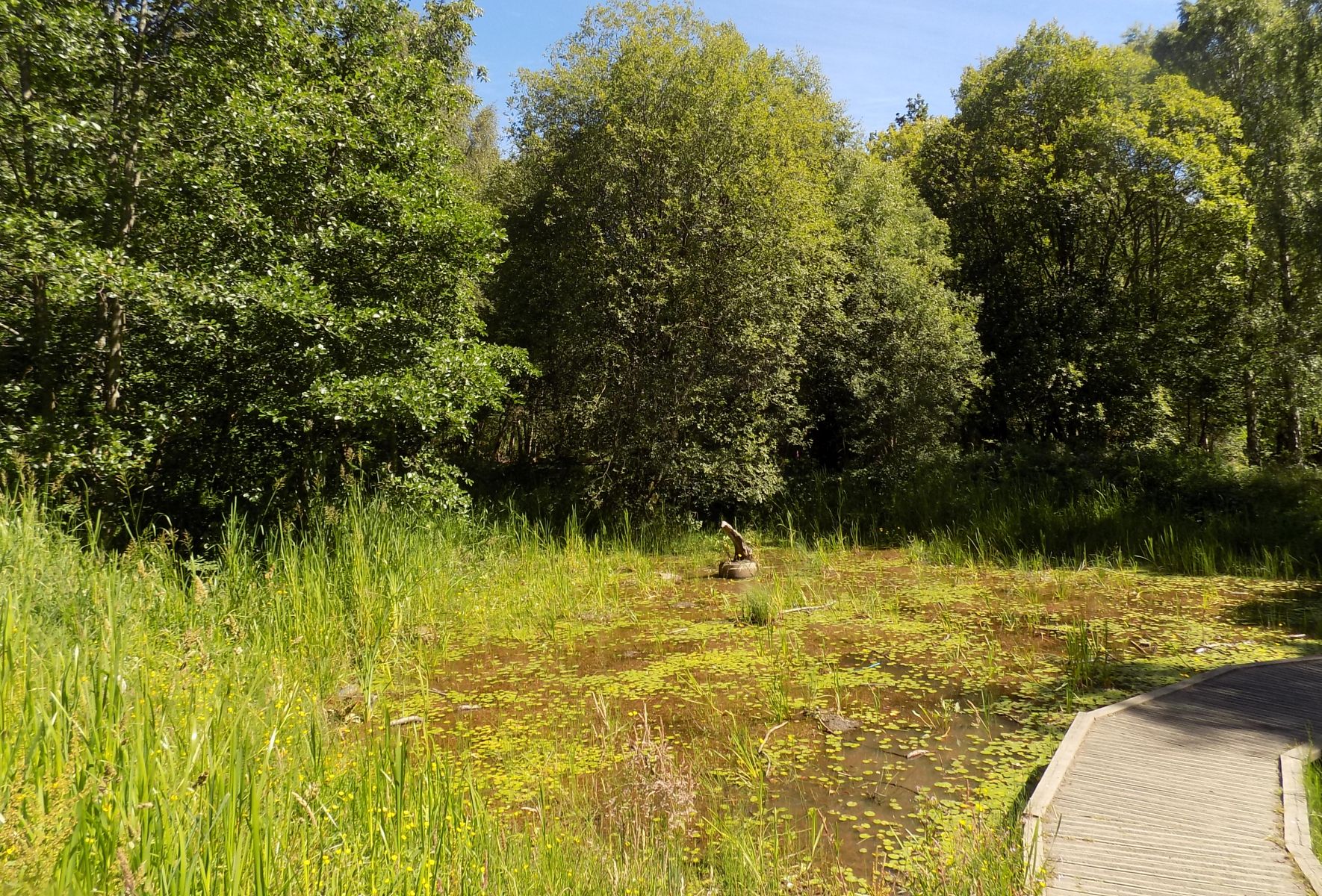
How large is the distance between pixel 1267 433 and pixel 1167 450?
441 centimetres

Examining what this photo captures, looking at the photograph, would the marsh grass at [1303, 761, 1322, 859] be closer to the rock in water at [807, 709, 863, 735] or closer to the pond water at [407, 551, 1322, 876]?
the pond water at [407, 551, 1322, 876]

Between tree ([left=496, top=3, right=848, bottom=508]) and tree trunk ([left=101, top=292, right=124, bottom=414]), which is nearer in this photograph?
tree trunk ([left=101, top=292, right=124, bottom=414])

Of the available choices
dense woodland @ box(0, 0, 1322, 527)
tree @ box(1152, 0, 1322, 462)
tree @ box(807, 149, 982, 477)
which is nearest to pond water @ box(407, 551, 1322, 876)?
dense woodland @ box(0, 0, 1322, 527)

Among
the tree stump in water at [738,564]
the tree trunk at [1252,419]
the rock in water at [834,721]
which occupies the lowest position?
the rock in water at [834,721]

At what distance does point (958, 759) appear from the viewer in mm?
4160

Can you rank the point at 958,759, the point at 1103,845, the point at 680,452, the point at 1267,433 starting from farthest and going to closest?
the point at 1267,433, the point at 680,452, the point at 958,759, the point at 1103,845

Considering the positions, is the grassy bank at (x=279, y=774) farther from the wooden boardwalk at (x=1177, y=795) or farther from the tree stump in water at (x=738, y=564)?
the tree stump in water at (x=738, y=564)

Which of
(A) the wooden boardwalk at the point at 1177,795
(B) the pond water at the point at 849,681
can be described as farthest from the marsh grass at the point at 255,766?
(A) the wooden boardwalk at the point at 1177,795

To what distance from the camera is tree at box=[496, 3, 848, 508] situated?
35.7 ft

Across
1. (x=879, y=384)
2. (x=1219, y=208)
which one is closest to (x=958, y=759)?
(x=879, y=384)

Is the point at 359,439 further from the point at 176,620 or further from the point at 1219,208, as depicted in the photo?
the point at 1219,208

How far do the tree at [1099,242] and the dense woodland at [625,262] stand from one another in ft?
0.23

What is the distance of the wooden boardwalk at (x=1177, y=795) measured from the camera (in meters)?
2.84

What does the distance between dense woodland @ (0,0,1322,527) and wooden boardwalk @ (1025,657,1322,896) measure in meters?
6.20
